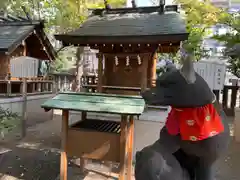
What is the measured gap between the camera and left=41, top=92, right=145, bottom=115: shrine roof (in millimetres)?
3445

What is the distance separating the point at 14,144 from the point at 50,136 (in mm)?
1350

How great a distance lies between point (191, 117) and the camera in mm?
2123

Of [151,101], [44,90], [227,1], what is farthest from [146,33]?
[227,1]

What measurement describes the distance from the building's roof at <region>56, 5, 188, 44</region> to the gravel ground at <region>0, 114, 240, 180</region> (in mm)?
3220

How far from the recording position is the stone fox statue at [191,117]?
6.77 ft

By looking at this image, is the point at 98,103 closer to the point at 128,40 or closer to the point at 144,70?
the point at 128,40

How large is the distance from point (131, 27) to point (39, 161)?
14.3ft

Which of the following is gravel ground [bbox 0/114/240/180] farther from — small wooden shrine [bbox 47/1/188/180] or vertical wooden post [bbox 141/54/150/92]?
vertical wooden post [bbox 141/54/150/92]

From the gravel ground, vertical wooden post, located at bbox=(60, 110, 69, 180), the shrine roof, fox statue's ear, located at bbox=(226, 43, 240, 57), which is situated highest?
fox statue's ear, located at bbox=(226, 43, 240, 57)

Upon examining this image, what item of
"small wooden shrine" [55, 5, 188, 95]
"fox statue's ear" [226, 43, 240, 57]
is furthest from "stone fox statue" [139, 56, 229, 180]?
"small wooden shrine" [55, 5, 188, 95]

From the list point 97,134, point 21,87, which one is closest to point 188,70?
point 97,134

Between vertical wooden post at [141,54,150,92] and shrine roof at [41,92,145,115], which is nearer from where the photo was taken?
shrine roof at [41,92,145,115]

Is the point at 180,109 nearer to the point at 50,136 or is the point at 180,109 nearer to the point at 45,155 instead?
the point at 45,155

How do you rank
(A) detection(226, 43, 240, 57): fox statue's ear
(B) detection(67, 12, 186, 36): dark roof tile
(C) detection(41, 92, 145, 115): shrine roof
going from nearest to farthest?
1. (A) detection(226, 43, 240, 57): fox statue's ear
2. (C) detection(41, 92, 145, 115): shrine roof
3. (B) detection(67, 12, 186, 36): dark roof tile
